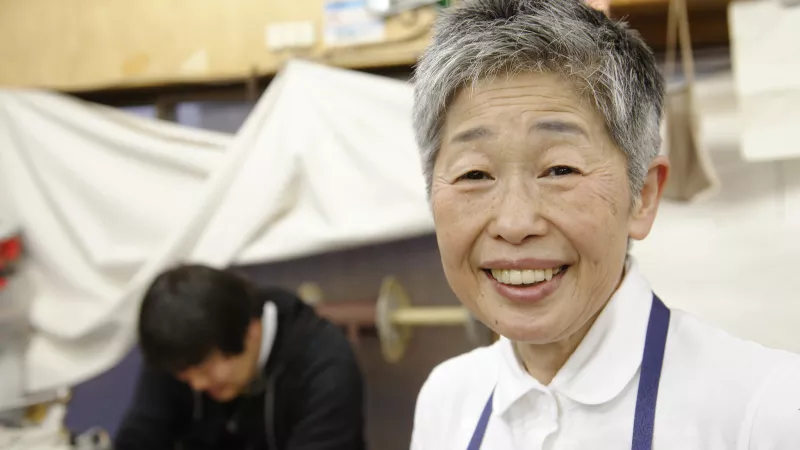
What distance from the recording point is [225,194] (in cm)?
194

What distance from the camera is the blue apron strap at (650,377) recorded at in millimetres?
731

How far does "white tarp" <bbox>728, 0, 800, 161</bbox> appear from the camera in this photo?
135cm

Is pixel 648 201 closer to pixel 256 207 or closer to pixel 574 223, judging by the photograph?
pixel 574 223

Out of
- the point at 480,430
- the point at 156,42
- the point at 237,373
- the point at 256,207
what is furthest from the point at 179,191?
the point at 480,430

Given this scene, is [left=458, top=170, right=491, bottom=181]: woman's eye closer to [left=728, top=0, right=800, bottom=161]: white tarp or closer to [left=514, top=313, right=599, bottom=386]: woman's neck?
[left=514, top=313, right=599, bottom=386]: woman's neck

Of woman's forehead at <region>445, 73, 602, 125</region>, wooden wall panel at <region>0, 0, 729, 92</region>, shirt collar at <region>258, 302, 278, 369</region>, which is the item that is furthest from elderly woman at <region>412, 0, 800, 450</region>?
wooden wall panel at <region>0, 0, 729, 92</region>

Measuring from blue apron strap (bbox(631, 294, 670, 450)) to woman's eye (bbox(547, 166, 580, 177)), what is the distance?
0.25 metres

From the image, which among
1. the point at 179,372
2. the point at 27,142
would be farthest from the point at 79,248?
the point at 179,372

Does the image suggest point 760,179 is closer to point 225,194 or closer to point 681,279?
→ point 681,279

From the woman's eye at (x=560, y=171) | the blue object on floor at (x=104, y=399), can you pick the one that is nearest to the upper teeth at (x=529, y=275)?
the woman's eye at (x=560, y=171)

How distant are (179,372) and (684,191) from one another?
1299 mm

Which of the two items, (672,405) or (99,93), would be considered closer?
(672,405)

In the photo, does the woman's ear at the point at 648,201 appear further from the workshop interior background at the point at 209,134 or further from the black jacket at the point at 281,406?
the black jacket at the point at 281,406

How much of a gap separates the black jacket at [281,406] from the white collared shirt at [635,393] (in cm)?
81
